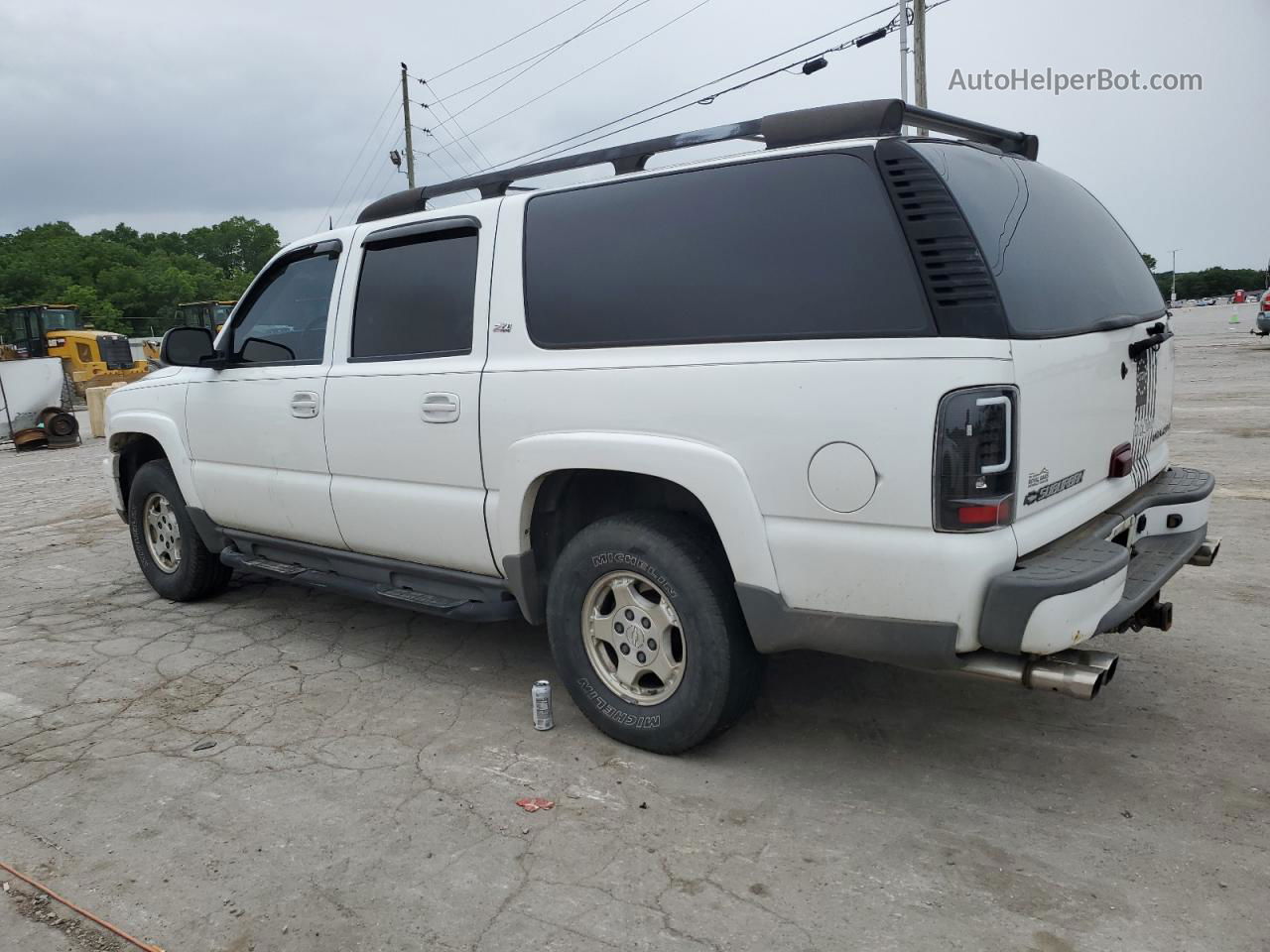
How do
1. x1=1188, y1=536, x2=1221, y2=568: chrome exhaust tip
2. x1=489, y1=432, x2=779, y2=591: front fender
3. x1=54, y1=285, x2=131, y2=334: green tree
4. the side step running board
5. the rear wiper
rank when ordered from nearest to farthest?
x1=489, y1=432, x2=779, y2=591: front fender → the rear wiper → x1=1188, y1=536, x2=1221, y2=568: chrome exhaust tip → the side step running board → x1=54, y1=285, x2=131, y2=334: green tree

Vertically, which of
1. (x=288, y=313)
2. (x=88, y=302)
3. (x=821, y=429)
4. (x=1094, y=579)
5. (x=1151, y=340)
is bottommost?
(x=1094, y=579)

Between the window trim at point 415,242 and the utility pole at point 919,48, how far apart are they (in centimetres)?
1780

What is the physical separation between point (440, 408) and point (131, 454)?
10.4ft

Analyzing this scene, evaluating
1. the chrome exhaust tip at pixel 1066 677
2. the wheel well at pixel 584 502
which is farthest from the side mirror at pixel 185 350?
the chrome exhaust tip at pixel 1066 677

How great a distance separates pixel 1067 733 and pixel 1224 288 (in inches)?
4055

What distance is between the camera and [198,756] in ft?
11.7

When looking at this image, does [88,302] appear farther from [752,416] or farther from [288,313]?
[752,416]

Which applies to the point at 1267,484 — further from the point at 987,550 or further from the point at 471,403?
the point at 471,403

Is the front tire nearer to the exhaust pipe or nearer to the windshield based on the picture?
the exhaust pipe

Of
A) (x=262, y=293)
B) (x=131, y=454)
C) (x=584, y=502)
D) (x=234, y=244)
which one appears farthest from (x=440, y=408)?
(x=234, y=244)

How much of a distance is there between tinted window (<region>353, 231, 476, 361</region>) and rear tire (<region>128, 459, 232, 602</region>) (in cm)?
193

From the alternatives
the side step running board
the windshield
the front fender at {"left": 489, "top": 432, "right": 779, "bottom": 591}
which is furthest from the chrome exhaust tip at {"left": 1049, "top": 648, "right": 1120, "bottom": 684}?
the windshield

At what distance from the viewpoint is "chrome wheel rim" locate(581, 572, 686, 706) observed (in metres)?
3.33

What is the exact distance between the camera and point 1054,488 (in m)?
2.88
